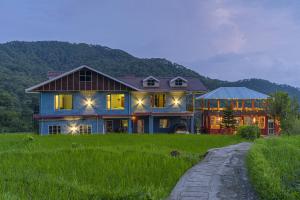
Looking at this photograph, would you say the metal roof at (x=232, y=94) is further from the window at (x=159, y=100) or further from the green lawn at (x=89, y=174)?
the green lawn at (x=89, y=174)

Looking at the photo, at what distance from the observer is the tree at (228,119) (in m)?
39.8

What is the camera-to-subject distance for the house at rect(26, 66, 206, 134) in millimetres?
35875

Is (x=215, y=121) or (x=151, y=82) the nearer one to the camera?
(x=151, y=82)

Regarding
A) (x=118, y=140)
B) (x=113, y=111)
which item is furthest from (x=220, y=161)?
(x=113, y=111)

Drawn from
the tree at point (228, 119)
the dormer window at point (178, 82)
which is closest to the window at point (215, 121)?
the tree at point (228, 119)

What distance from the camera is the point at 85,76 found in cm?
3638

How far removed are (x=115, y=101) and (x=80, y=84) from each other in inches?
160

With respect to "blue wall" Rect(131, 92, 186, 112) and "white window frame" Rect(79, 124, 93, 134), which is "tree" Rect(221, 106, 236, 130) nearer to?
"blue wall" Rect(131, 92, 186, 112)

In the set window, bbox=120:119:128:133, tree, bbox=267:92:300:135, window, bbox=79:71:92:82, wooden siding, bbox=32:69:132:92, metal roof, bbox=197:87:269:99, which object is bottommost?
window, bbox=120:119:128:133

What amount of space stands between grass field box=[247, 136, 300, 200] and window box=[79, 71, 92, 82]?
79.9 feet

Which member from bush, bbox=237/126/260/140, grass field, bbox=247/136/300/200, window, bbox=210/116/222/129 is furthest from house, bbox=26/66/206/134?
grass field, bbox=247/136/300/200

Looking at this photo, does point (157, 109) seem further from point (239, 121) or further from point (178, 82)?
point (239, 121)

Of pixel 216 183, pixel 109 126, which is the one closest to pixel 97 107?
pixel 109 126

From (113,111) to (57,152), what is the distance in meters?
22.0
